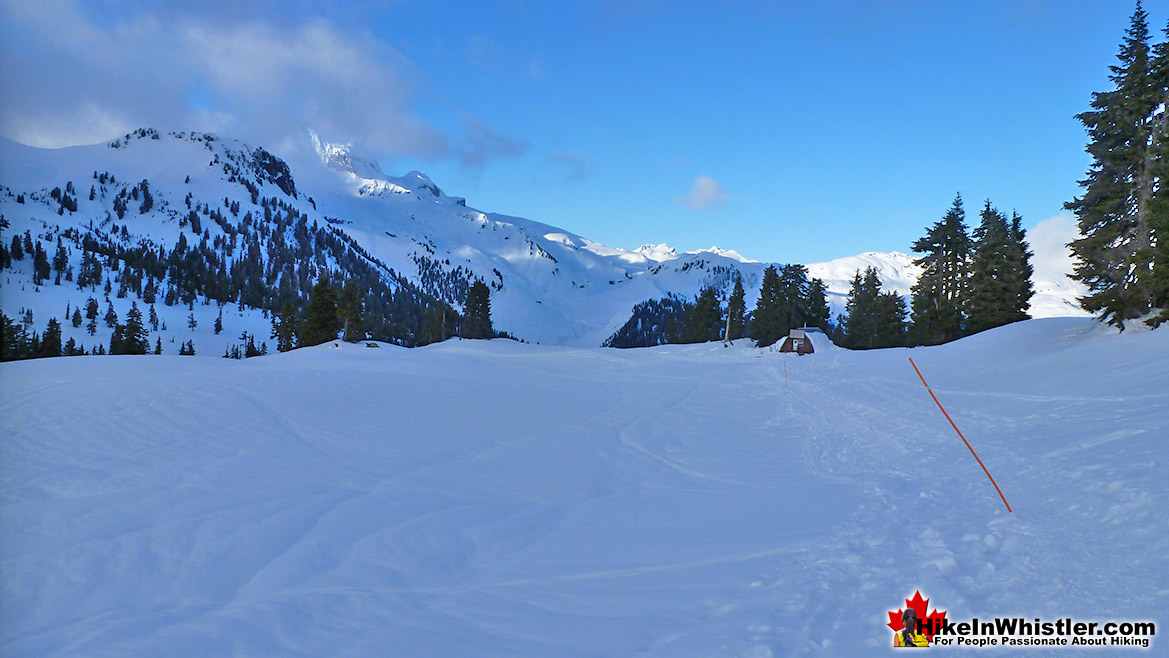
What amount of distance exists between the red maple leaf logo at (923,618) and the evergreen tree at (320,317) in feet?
206

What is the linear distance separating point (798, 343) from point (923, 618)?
175 ft

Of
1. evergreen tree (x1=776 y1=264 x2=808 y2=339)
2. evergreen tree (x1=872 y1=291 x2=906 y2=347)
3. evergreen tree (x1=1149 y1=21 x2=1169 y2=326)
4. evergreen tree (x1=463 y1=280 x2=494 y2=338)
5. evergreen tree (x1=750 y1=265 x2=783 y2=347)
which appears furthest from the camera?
evergreen tree (x1=463 y1=280 x2=494 y2=338)

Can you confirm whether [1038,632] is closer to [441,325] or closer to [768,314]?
[768,314]

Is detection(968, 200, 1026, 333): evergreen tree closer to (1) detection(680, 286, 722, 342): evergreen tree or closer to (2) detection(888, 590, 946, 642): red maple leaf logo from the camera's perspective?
(1) detection(680, 286, 722, 342): evergreen tree

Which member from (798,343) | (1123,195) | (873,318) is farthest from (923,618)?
(873,318)

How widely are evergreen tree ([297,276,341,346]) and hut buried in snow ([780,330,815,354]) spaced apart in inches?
1828

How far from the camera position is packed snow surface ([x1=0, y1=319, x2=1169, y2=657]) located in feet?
19.0

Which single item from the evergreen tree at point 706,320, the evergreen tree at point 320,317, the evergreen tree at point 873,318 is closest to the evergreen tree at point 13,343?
the evergreen tree at point 320,317

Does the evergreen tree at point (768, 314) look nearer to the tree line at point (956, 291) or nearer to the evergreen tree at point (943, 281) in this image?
the tree line at point (956, 291)

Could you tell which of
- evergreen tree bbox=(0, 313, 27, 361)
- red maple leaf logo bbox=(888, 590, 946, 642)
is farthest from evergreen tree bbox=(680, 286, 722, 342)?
red maple leaf logo bbox=(888, 590, 946, 642)

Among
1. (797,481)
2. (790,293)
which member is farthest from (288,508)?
(790,293)

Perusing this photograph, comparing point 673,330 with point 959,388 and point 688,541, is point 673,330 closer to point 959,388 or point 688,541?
point 959,388

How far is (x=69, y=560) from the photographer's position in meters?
6.87

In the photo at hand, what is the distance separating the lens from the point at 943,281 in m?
51.8
